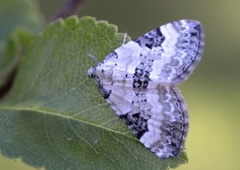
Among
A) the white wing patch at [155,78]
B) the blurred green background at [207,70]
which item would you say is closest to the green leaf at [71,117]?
the white wing patch at [155,78]

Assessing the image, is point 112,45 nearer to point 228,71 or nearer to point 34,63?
point 34,63

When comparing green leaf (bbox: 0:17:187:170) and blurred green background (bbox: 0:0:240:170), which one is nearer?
green leaf (bbox: 0:17:187:170)

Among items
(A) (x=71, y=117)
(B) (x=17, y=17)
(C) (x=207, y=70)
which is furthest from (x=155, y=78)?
(C) (x=207, y=70)

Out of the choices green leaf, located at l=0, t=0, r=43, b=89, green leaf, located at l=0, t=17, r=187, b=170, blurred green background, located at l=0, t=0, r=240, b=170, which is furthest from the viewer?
blurred green background, located at l=0, t=0, r=240, b=170

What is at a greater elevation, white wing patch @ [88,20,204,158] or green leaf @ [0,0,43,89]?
green leaf @ [0,0,43,89]

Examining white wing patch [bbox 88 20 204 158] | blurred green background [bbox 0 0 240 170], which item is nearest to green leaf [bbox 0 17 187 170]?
white wing patch [bbox 88 20 204 158]

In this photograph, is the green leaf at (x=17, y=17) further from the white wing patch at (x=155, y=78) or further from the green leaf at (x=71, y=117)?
the white wing patch at (x=155, y=78)

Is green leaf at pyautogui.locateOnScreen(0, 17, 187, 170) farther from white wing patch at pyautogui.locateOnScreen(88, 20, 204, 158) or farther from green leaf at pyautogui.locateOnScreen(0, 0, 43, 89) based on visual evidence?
green leaf at pyautogui.locateOnScreen(0, 0, 43, 89)
